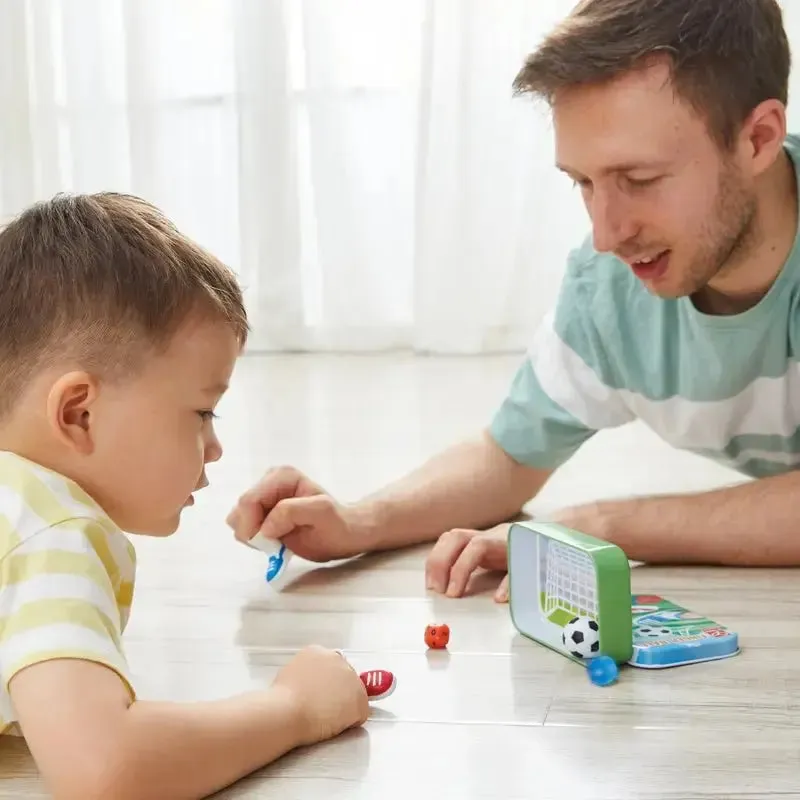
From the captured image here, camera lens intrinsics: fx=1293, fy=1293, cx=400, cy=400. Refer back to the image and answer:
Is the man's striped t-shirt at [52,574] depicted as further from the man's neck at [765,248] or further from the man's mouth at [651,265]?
the man's neck at [765,248]

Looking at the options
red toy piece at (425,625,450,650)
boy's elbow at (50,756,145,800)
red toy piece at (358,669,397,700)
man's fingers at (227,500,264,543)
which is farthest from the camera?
man's fingers at (227,500,264,543)

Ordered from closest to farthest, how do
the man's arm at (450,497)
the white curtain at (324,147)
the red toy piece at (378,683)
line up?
the red toy piece at (378,683)
the man's arm at (450,497)
the white curtain at (324,147)

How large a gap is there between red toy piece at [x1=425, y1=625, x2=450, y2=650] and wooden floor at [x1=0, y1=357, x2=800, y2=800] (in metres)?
0.02

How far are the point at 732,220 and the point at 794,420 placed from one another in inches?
9.2

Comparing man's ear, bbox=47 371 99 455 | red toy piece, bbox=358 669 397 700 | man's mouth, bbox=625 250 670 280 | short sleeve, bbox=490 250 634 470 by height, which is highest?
man's mouth, bbox=625 250 670 280

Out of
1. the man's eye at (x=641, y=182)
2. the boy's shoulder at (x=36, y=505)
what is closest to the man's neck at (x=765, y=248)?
the man's eye at (x=641, y=182)

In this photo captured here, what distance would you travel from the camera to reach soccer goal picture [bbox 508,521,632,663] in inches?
40.4

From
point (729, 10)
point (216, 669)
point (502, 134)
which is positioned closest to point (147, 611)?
point (216, 669)

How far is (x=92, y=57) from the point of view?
3.39m

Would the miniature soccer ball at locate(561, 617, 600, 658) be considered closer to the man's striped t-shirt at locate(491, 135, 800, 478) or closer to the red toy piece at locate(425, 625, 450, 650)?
the red toy piece at locate(425, 625, 450, 650)

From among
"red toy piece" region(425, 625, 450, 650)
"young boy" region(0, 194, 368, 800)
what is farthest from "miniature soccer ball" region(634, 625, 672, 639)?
"young boy" region(0, 194, 368, 800)

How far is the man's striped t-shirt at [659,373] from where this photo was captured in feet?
4.32

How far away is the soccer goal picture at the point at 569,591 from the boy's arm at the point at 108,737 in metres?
0.34

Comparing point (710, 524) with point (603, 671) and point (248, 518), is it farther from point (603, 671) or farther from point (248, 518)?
point (248, 518)
